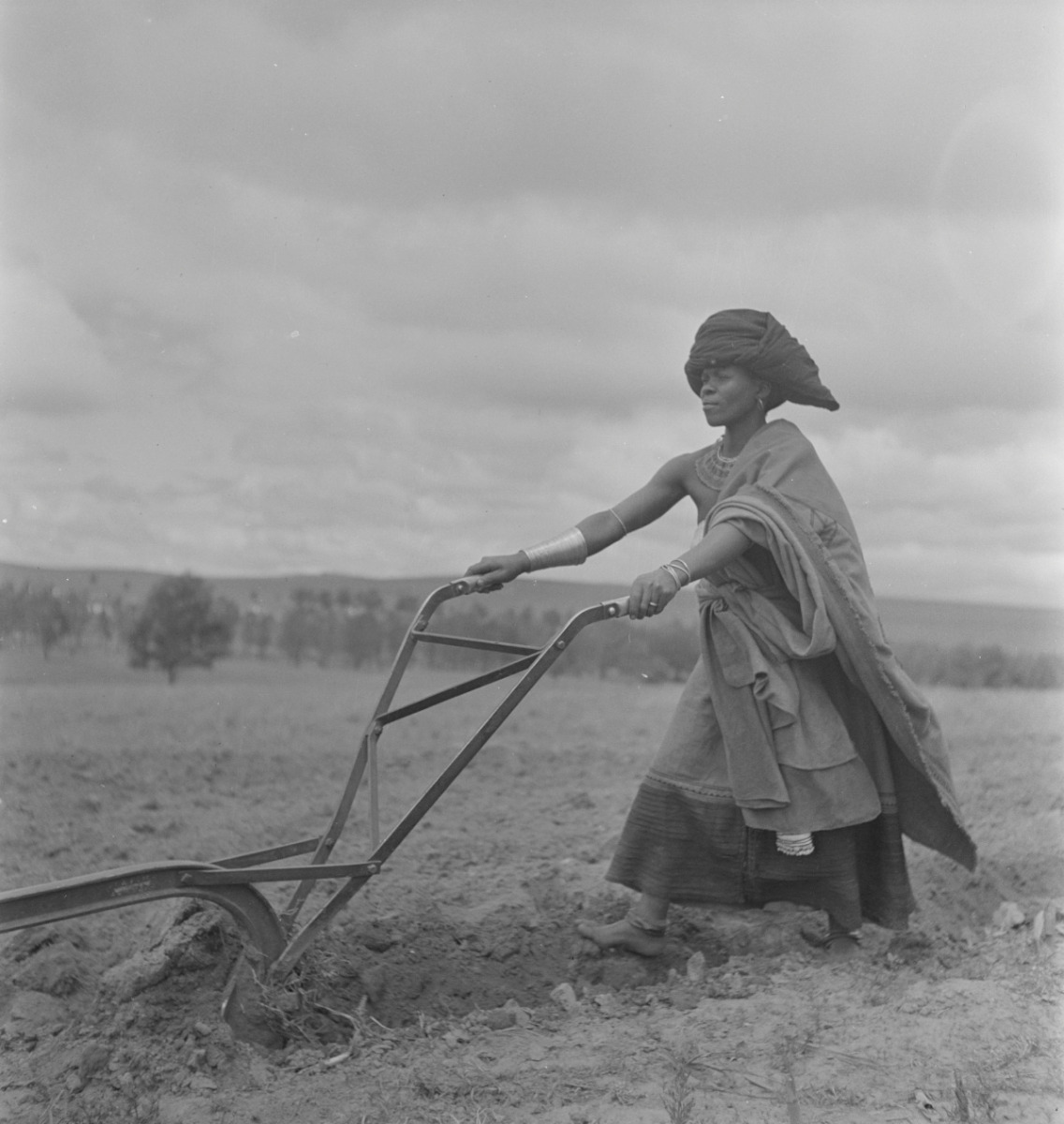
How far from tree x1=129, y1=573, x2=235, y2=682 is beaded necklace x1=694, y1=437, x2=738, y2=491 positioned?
14.3 m

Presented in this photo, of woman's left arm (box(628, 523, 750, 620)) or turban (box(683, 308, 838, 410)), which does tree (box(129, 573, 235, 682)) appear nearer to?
turban (box(683, 308, 838, 410))

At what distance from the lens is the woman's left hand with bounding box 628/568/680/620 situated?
3.47 meters

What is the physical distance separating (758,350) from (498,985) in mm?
2206

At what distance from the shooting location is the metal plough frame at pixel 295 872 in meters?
2.77

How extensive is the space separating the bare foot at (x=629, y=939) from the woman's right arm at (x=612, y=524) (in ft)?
4.15

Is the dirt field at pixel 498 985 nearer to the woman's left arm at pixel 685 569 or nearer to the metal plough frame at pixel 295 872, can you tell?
the metal plough frame at pixel 295 872

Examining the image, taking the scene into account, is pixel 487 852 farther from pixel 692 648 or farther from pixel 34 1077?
pixel 692 648

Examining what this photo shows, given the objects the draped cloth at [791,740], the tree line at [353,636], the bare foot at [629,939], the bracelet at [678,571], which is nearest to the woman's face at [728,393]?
the draped cloth at [791,740]

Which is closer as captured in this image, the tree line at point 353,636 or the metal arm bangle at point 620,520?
the metal arm bangle at point 620,520

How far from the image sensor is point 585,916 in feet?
14.7

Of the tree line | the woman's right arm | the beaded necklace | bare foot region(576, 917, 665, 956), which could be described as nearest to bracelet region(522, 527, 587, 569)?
the woman's right arm

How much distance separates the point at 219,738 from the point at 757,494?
5.51 m

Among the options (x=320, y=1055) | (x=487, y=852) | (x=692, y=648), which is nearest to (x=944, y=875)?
(x=487, y=852)

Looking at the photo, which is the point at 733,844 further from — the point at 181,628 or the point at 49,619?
the point at 181,628
